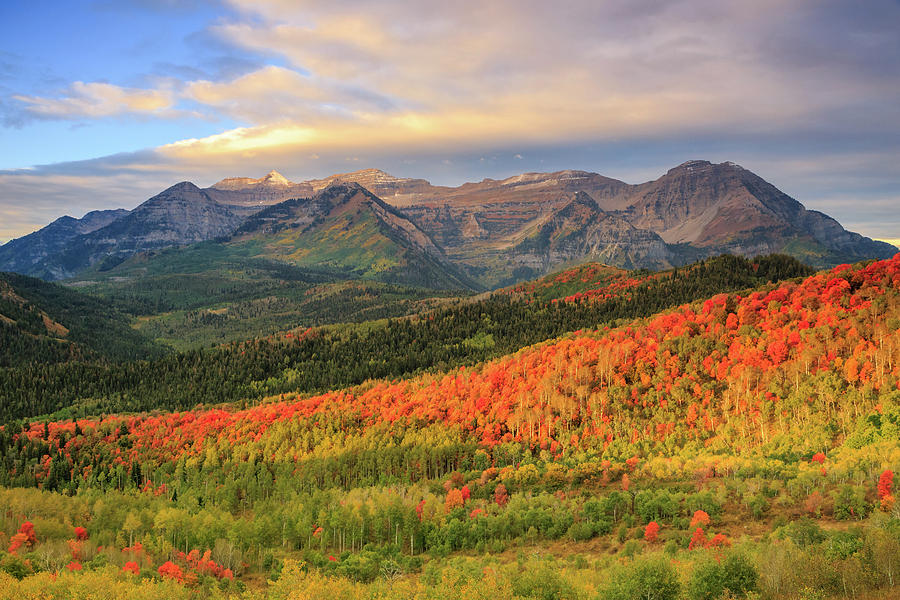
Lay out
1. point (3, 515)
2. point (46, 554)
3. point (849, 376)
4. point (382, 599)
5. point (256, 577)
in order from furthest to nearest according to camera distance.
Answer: point (849, 376)
point (3, 515)
point (256, 577)
point (46, 554)
point (382, 599)

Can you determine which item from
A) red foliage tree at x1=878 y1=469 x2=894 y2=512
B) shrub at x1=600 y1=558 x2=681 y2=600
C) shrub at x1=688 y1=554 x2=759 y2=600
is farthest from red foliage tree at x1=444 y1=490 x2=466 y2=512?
red foliage tree at x1=878 y1=469 x2=894 y2=512

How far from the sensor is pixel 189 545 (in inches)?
6058

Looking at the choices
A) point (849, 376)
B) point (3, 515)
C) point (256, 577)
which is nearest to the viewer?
point (256, 577)

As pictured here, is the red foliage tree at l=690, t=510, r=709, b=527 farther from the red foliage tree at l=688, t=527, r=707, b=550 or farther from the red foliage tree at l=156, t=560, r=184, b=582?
the red foliage tree at l=156, t=560, r=184, b=582

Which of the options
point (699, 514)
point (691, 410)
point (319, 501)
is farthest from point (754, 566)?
point (319, 501)

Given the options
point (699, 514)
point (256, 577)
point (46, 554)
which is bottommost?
point (256, 577)

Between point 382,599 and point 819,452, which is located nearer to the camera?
point 382,599

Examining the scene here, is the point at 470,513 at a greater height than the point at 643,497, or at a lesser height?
lesser

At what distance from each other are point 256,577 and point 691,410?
136m

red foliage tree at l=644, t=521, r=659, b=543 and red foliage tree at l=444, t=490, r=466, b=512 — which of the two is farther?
red foliage tree at l=444, t=490, r=466, b=512

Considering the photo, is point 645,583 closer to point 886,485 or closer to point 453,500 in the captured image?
point 886,485

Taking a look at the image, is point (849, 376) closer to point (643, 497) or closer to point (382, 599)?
point (643, 497)

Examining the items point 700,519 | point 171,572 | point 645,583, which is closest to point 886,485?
point 700,519

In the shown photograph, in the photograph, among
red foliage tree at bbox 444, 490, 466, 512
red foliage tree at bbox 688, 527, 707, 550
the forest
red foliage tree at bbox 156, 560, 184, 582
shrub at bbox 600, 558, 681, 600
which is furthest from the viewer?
red foliage tree at bbox 444, 490, 466, 512
